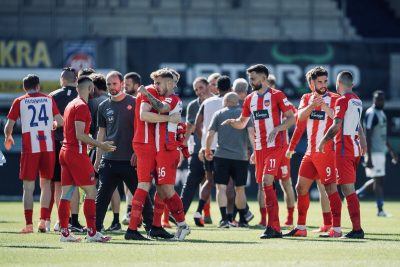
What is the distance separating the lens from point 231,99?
1658cm

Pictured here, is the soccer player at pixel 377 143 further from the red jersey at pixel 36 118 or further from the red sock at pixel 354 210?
the red jersey at pixel 36 118

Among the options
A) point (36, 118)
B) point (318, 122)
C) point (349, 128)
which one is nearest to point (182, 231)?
point (318, 122)

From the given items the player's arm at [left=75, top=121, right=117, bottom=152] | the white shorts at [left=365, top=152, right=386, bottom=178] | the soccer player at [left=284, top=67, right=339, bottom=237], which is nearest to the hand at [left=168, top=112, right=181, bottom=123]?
the player's arm at [left=75, top=121, right=117, bottom=152]

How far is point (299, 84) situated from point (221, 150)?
496 inches

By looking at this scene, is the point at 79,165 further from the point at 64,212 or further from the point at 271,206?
the point at 271,206

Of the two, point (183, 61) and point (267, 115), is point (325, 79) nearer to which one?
point (267, 115)

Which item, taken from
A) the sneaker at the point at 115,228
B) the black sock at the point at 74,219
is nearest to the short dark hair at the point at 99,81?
the black sock at the point at 74,219

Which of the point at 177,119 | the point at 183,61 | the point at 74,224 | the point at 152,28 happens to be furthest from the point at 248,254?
the point at 152,28

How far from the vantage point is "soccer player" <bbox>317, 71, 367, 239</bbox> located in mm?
13734

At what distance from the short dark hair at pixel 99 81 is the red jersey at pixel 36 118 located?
0.65m

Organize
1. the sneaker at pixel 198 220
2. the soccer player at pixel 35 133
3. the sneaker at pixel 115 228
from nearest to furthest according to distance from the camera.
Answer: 1. the soccer player at pixel 35 133
2. the sneaker at pixel 115 228
3. the sneaker at pixel 198 220

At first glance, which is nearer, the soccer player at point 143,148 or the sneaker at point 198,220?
the soccer player at point 143,148

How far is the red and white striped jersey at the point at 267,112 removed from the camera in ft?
45.9

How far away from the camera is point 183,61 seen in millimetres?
28906
